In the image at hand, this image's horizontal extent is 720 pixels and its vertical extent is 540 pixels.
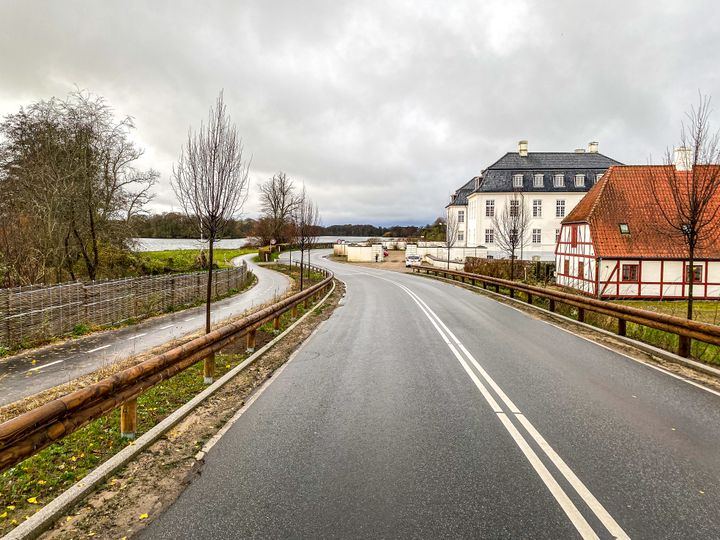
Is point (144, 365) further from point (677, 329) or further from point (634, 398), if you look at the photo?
point (677, 329)

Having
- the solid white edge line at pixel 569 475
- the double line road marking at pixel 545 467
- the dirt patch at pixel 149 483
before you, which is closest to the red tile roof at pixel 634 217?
the double line road marking at pixel 545 467

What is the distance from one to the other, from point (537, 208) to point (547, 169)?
5.16 m

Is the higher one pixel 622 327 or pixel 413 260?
pixel 413 260

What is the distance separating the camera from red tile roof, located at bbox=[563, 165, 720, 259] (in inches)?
1021

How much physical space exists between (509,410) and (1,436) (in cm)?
527

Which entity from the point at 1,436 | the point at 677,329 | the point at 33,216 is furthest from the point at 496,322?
the point at 33,216

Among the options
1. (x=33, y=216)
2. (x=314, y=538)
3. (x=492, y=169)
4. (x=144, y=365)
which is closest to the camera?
(x=314, y=538)

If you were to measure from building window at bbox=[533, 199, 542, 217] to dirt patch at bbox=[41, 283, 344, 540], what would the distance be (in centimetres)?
5024

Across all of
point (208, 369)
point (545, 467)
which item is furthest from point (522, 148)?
point (545, 467)

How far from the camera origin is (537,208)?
49844 mm

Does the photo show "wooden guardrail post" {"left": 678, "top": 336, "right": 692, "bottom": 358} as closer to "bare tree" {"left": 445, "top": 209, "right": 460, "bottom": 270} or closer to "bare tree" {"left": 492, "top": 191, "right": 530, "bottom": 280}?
"bare tree" {"left": 492, "top": 191, "right": 530, "bottom": 280}

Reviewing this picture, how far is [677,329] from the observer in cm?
820

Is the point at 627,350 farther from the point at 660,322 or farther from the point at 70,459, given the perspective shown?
the point at 70,459

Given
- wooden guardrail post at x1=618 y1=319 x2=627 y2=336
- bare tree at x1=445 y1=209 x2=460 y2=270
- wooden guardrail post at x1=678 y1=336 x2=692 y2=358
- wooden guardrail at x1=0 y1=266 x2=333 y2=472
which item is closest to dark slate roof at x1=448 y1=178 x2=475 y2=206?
bare tree at x1=445 y1=209 x2=460 y2=270
